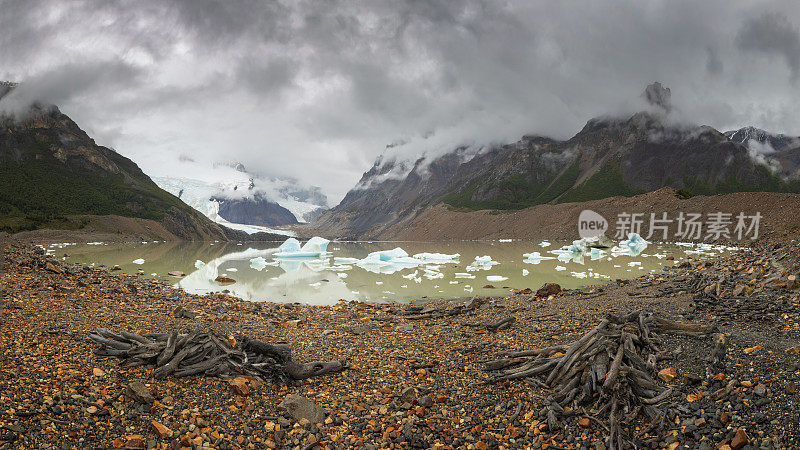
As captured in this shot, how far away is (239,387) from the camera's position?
750cm

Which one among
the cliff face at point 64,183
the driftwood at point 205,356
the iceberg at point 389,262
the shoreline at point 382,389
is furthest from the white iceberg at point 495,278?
the cliff face at point 64,183

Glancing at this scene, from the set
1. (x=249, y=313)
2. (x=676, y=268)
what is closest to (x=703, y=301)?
(x=249, y=313)

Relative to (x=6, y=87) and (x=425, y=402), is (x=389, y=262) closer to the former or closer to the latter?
(x=425, y=402)

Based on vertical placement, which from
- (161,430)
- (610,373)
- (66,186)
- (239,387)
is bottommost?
(161,430)

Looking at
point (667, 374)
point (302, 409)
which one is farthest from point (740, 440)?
point (302, 409)

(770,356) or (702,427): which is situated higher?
(770,356)

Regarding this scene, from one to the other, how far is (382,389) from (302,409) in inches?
66.4

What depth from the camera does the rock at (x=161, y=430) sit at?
6.05 meters

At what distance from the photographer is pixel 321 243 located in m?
57.3

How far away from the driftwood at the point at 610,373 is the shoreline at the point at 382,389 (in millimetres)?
261

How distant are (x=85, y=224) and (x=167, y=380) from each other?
457 ft

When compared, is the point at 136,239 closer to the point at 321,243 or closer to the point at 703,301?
the point at 321,243

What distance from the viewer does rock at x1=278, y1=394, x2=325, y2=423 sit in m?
6.90

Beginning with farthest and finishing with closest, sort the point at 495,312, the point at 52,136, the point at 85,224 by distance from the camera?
the point at 52,136 < the point at 85,224 < the point at 495,312
